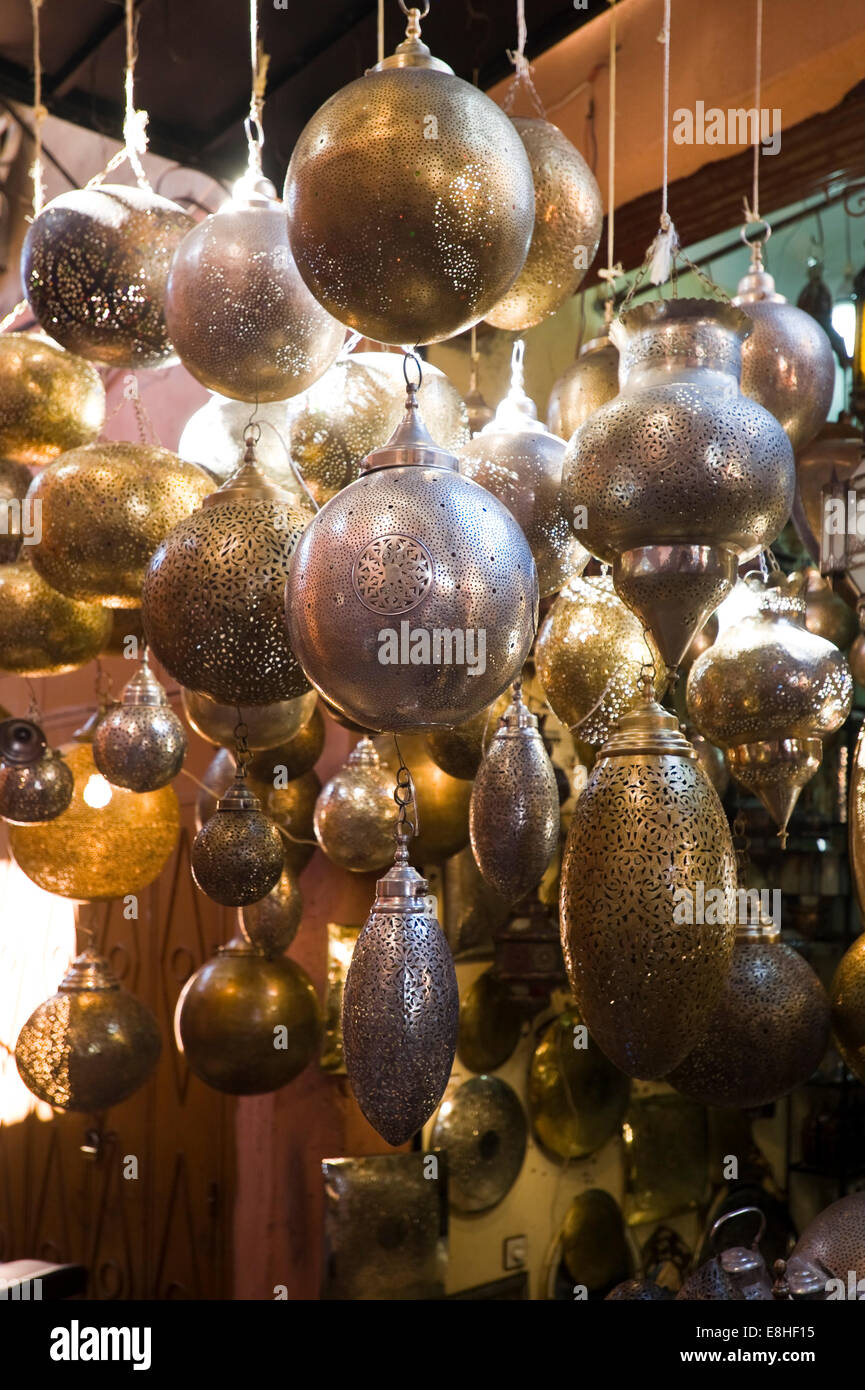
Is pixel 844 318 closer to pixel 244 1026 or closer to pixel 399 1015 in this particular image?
pixel 244 1026

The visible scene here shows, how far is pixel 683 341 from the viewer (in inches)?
44.0

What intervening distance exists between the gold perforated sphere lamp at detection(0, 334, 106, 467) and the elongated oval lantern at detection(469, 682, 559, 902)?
0.69 meters

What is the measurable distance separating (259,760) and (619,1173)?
7.27ft

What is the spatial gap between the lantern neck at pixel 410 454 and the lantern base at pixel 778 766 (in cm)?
62

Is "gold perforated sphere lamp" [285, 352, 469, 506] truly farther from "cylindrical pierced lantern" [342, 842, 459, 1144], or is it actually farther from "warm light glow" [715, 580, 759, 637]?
"cylindrical pierced lantern" [342, 842, 459, 1144]

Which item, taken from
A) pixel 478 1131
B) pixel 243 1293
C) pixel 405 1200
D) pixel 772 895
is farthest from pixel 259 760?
pixel 243 1293

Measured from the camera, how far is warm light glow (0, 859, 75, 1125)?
4.29m

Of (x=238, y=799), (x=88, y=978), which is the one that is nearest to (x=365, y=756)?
(x=238, y=799)

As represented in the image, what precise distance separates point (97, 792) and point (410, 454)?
1.12 m

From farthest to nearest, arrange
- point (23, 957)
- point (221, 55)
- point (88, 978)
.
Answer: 1. point (23, 957)
2. point (221, 55)
3. point (88, 978)

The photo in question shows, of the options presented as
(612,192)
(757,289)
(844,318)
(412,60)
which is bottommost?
(412,60)

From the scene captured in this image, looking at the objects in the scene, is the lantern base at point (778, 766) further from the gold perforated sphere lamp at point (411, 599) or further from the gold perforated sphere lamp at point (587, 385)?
the gold perforated sphere lamp at point (411, 599)

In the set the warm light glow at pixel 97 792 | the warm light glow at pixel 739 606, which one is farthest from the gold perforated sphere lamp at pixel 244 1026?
the warm light glow at pixel 739 606

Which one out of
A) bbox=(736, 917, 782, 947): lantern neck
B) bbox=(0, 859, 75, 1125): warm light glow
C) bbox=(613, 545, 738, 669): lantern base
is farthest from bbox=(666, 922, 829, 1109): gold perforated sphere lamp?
bbox=(0, 859, 75, 1125): warm light glow
